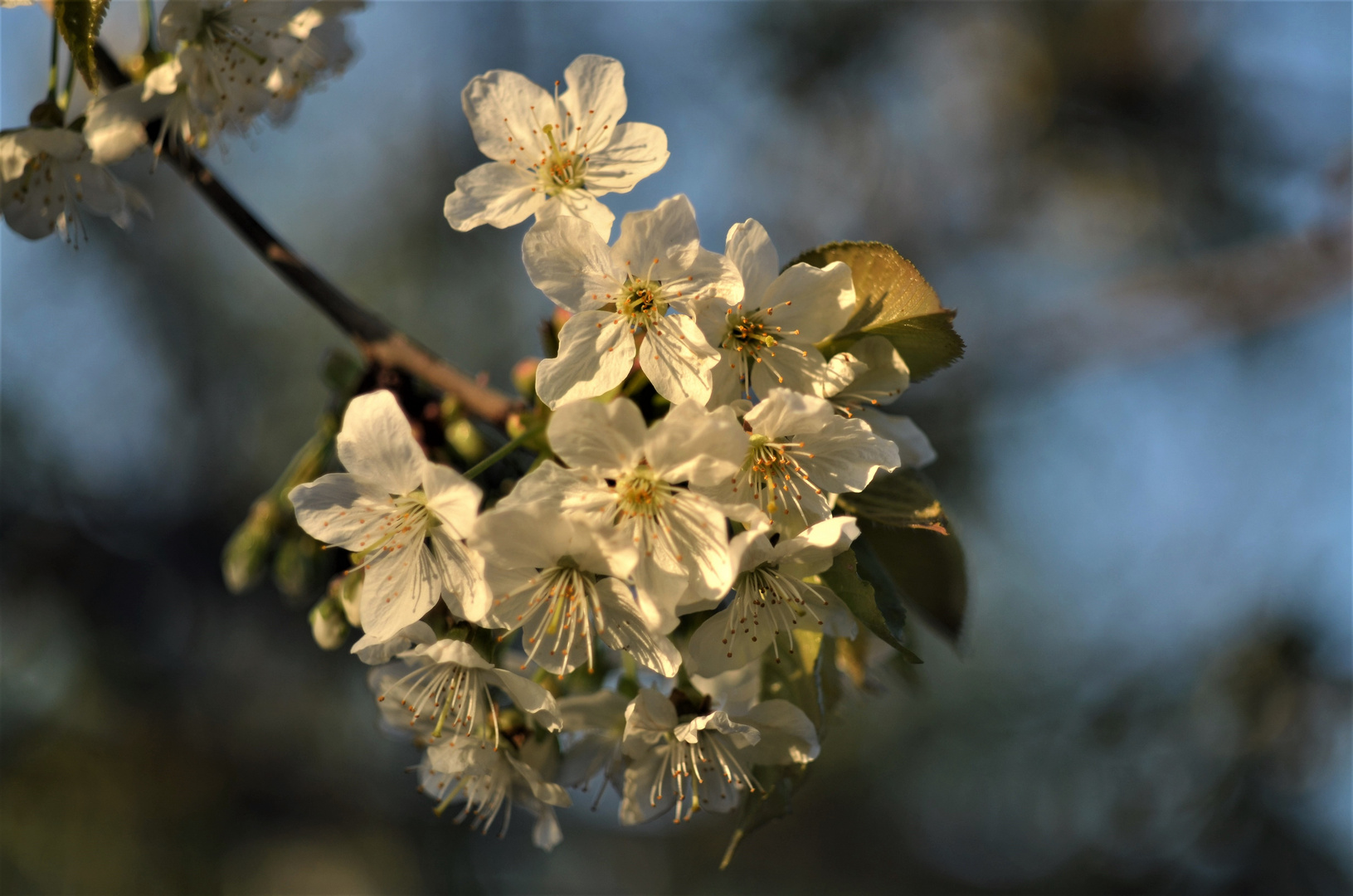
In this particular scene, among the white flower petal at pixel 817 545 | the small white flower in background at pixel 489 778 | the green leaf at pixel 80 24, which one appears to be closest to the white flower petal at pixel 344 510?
the small white flower in background at pixel 489 778

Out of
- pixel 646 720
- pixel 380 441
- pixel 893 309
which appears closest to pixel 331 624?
pixel 380 441

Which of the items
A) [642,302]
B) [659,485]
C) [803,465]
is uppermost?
[642,302]

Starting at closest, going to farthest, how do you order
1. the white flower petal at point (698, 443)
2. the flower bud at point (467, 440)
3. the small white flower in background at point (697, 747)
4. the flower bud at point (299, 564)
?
the white flower petal at point (698, 443)
the small white flower in background at point (697, 747)
the flower bud at point (467, 440)
the flower bud at point (299, 564)

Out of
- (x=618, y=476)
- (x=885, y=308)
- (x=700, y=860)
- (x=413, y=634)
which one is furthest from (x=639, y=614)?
(x=700, y=860)

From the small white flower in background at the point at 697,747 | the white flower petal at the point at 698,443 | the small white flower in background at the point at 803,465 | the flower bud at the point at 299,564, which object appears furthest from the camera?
the flower bud at the point at 299,564

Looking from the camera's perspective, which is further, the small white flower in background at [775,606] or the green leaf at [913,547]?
the green leaf at [913,547]

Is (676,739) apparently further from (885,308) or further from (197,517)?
(197,517)

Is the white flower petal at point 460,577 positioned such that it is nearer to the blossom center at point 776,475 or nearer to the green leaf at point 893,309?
the blossom center at point 776,475

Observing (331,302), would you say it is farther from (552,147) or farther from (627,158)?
(627,158)
